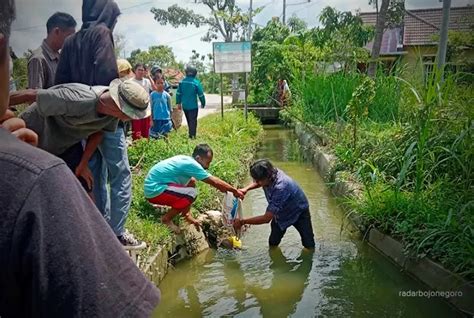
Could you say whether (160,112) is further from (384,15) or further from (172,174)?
(384,15)

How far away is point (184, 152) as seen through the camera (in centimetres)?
641

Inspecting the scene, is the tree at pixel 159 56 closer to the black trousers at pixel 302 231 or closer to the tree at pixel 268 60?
the tree at pixel 268 60

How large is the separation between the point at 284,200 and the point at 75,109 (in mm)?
2354

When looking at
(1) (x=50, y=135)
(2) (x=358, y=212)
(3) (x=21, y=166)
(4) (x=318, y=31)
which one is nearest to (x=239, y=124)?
(4) (x=318, y=31)

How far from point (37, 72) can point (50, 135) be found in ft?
3.05

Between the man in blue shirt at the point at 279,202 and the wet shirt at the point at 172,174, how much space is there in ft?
1.62

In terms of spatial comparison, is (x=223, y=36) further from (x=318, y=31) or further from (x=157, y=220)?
(x=157, y=220)

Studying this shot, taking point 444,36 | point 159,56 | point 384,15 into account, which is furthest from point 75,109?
point 159,56

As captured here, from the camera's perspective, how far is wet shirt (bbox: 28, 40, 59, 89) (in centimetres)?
336

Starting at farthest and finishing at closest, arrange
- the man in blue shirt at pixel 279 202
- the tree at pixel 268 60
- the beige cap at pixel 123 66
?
1. the tree at pixel 268 60
2. the beige cap at pixel 123 66
3. the man in blue shirt at pixel 279 202

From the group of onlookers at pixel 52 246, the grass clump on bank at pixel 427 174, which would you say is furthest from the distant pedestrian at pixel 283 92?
the group of onlookers at pixel 52 246

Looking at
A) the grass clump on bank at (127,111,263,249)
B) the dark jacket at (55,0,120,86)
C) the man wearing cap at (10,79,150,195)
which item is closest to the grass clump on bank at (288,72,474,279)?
the grass clump on bank at (127,111,263,249)

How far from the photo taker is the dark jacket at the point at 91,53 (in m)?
3.19

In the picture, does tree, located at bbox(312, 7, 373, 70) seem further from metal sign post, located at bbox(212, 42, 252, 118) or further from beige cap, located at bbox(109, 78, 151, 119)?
beige cap, located at bbox(109, 78, 151, 119)
